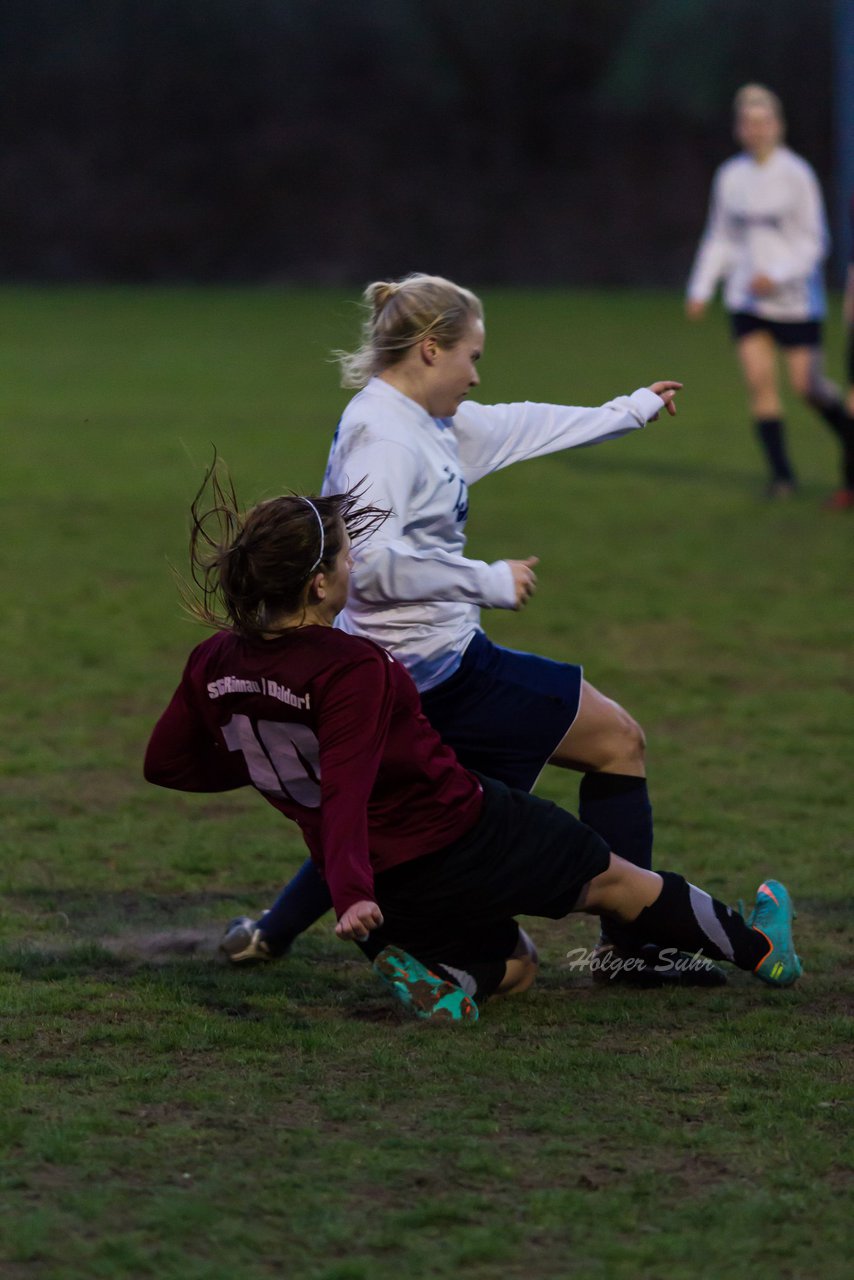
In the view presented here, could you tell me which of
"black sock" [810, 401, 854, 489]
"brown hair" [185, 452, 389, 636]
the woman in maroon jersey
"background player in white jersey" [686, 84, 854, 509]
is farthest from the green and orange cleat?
"background player in white jersey" [686, 84, 854, 509]

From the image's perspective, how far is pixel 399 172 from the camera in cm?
3509

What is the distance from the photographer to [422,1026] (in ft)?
12.2

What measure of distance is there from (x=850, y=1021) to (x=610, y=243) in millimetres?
31626

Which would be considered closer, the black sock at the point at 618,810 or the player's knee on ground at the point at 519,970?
the player's knee on ground at the point at 519,970

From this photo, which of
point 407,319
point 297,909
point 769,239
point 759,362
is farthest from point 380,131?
point 297,909

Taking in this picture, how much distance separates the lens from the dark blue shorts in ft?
13.0

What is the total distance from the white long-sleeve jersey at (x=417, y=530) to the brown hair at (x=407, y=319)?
7cm

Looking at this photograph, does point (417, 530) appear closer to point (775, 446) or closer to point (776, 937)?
point (776, 937)

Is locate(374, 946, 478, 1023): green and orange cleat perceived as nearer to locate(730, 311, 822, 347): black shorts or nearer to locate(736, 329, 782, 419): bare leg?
locate(736, 329, 782, 419): bare leg

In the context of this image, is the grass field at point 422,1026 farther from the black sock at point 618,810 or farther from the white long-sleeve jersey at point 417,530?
the white long-sleeve jersey at point 417,530

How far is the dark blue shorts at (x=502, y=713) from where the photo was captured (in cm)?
397

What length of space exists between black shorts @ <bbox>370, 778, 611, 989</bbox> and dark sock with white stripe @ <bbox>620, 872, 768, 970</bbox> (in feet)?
0.62

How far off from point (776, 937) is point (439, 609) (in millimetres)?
1034

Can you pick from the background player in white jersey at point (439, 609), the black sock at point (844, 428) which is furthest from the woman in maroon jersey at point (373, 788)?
the black sock at point (844, 428)
